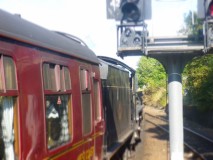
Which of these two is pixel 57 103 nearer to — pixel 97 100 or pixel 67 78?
pixel 67 78

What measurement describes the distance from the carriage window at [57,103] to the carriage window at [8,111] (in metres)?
0.92

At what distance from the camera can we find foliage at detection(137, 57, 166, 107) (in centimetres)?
5354

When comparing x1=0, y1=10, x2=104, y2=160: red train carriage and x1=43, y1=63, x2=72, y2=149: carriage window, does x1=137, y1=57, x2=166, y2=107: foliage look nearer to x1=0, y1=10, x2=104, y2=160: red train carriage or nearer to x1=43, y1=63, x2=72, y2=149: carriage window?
x1=0, y1=10, x2=104, y2=160: red train carriage

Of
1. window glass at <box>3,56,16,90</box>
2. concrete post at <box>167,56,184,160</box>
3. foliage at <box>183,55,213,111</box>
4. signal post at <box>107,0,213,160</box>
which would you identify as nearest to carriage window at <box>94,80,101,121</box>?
signal post at <box>107,0,213,160</box>

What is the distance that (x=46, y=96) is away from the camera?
504cm

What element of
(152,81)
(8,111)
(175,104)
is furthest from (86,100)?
(152,81)

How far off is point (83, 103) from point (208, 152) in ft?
33.2

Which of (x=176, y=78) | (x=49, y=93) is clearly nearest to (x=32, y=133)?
(x=49, y=93)

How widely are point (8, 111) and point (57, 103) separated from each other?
142 centimetres

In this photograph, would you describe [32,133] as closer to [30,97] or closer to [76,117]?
[30,97]

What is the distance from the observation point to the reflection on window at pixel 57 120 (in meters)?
5.14

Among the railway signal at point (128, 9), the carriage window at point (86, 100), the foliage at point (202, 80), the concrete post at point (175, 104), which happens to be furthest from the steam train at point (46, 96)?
the foliage at point (202, 80)

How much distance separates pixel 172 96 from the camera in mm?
12102

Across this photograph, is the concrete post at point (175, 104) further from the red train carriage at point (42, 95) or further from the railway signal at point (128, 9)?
the red train carriage at point (42, 95)
